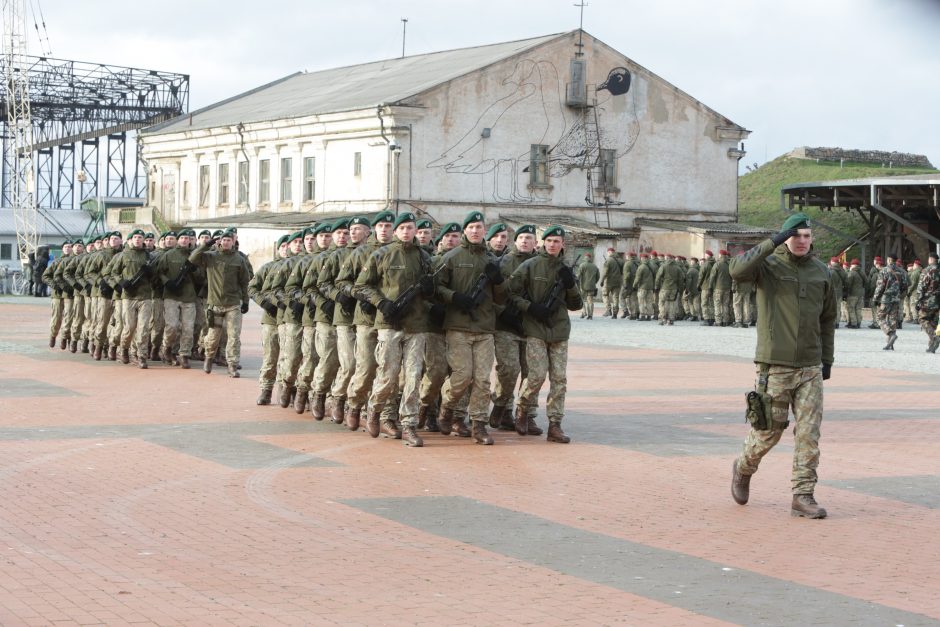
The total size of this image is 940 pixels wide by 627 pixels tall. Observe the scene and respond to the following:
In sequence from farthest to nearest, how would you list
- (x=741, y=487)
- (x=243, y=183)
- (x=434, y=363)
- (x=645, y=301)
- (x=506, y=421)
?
(x=243, y=183)
(x=645, y=301)
(x=506, y=421)
(x=434, y=363)
(x=741, y=487)

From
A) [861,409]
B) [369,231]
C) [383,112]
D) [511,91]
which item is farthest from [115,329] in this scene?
[511,91]

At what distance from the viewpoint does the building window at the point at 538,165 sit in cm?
5247

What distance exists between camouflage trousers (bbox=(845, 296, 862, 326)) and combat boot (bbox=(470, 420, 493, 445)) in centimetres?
2468

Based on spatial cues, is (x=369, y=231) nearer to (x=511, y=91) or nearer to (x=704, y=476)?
(x=704, y=476)

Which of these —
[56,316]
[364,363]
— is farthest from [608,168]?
[364,363]

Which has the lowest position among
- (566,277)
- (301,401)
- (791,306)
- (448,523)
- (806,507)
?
(448,523)

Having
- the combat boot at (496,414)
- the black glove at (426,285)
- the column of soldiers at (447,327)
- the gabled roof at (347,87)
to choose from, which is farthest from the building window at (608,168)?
the black glove at (426,285)

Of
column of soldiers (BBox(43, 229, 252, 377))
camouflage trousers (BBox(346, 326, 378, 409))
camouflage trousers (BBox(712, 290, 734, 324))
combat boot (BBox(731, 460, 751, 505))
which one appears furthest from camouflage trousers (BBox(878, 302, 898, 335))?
combat boot (BBox(731, 460, 751, 505))

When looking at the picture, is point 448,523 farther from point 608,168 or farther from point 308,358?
point 608,168

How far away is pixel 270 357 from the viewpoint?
1736cm

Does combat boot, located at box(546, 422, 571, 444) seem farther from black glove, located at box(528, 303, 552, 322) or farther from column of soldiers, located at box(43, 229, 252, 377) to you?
column of soldiers, located at box(43, 229, 252, 377)

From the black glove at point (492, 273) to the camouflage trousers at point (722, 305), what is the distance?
78.5 ft

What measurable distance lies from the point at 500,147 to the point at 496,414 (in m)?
37.0

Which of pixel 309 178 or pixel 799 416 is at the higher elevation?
pixel 309 178
